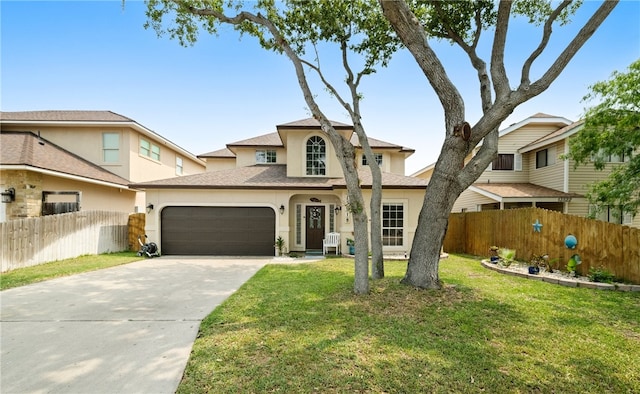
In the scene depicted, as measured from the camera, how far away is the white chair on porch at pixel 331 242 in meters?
12.6

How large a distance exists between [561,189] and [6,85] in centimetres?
2608

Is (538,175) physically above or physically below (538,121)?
below

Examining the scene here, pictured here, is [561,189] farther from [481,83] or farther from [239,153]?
[239,153]

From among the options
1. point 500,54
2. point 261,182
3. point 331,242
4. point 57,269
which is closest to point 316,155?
point 261,182

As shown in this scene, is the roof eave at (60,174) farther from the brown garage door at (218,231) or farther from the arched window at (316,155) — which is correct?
the arched window at (316,155)

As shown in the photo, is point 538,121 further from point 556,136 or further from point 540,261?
point 540,261

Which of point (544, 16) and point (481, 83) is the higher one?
point (544, 16)

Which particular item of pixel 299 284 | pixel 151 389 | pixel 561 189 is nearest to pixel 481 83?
pixel 299 284

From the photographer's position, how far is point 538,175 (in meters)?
17.0

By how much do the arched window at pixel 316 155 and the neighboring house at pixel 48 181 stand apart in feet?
31.5

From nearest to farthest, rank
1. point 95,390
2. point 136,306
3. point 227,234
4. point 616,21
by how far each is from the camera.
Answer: point 95,390 < point 136,306 < point 616,21 < point 227,234

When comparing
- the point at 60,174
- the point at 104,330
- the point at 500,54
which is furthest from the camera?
the point at 60,174

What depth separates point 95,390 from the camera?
2.97 metres

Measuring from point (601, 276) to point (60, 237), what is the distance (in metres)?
17.3
